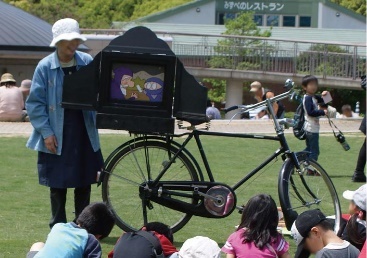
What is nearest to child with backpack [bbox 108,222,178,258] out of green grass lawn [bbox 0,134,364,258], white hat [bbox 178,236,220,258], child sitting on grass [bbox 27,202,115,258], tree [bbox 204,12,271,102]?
child sitting on grass [bbox 27,202,115,258]

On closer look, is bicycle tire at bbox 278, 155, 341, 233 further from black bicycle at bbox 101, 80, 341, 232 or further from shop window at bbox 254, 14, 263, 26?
shop window at bbox 254, 14, 263, 26

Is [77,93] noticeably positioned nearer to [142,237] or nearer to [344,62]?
[142,237]

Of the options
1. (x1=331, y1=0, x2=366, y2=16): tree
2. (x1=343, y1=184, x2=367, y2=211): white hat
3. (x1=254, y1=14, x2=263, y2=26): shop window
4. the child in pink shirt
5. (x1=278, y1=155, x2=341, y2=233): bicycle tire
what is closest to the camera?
(x1=343, y1=184, x2=367, y2=211): white hat

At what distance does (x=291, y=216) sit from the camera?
784cm

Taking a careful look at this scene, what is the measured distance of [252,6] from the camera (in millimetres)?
62375

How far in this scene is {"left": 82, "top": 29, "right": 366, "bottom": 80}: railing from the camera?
1171 inches

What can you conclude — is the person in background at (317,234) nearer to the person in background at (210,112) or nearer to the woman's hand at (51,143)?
the person in background at (210,112)

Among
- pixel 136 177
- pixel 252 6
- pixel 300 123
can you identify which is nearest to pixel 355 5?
pixel 252 6

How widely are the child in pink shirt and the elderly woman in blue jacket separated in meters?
1.73

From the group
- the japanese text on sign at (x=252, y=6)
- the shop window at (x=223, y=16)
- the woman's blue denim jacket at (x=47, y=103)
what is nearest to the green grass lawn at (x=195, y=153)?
the woman's blue denim jacket at (x=47, y=103)

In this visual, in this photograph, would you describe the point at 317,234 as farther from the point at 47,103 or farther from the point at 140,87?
the point at 47,103

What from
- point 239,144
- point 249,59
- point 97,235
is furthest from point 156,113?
point 249,59

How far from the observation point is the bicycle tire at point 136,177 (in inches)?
310

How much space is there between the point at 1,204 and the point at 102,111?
2.60 meters
